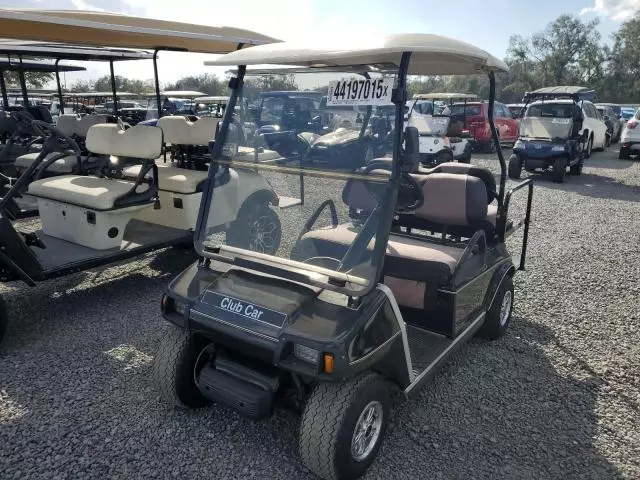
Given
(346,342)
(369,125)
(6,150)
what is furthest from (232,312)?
(6,150)

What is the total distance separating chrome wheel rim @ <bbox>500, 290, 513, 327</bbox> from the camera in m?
3.57

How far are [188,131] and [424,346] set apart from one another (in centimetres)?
341

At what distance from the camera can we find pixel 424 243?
3520mm

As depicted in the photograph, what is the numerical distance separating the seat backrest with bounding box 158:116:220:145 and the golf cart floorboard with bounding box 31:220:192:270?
943 millimetres

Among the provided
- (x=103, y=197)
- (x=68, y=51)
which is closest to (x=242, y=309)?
(x=103, y=197)

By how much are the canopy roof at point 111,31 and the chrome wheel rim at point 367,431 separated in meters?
3.22

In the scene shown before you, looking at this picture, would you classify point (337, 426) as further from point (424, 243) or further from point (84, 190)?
point (84, 190)

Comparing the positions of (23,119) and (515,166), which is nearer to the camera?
(23,119)

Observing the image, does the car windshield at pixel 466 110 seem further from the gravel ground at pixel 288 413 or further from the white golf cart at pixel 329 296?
the white golf cart at pixel 329 296

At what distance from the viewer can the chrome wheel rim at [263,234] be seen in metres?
2.52

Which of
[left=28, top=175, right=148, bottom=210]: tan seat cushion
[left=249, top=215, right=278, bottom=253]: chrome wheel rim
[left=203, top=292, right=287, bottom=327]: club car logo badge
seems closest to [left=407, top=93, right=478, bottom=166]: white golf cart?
[left=28, top=175, right=148, bottom=210]: tan seat cushion

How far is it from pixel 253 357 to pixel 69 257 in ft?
7.42

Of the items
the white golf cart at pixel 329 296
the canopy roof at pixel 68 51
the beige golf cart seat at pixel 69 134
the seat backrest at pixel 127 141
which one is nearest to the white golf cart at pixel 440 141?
the canopy roof at pixel 68 51

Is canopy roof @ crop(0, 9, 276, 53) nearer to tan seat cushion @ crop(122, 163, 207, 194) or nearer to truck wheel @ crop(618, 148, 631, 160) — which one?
tan seat cushion @ crop(122, 163, 207, 194)
